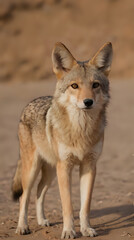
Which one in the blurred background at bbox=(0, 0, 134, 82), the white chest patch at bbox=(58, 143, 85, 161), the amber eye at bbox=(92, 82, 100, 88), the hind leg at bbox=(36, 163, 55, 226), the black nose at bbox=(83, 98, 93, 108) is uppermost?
the blurred background at bbox=(0, 0, 134, 82)

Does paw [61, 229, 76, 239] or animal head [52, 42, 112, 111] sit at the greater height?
animal head [52, 42, 112, 111]

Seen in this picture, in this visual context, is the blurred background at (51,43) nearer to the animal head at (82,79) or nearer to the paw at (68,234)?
the animal head at (82,79)

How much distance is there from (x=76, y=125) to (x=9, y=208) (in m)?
2.30

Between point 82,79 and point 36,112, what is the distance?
1.22 meters

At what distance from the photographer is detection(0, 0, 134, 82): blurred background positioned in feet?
77.9

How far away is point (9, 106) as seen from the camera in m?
17.4

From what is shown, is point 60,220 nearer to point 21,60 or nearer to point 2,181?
point 2,181

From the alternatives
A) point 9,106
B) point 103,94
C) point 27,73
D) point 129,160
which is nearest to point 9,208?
point 103,94

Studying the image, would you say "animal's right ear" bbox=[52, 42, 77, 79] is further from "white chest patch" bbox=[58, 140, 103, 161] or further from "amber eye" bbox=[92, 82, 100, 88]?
"white chest patch" bbox=[58, 140, 103, 161]

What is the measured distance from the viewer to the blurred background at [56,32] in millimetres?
23734

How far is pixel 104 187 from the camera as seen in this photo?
7.86 metres

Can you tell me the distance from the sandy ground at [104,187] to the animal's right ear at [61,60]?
209cm

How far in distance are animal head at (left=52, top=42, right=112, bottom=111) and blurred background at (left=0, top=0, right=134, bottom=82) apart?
18389mm

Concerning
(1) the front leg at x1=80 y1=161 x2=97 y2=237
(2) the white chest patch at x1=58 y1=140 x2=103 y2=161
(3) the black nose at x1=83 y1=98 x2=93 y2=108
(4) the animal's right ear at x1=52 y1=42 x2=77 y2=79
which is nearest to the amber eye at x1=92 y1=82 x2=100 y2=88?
(3) the black nose at x1=83 y1=98 x2=93 y2=108
